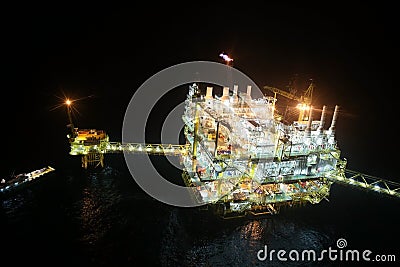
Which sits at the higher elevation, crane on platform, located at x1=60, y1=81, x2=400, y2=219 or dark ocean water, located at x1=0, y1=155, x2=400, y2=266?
crane on platform, located at x1=60, y1=81, x2=400, y2=219

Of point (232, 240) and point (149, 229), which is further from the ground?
point (149, 229)

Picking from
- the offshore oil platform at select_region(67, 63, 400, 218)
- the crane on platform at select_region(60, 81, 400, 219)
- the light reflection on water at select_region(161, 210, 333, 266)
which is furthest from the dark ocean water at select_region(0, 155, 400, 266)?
the offshore oil platform at select_region(67, 63, 400, 218)

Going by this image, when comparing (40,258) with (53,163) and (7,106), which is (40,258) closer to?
(53,163)

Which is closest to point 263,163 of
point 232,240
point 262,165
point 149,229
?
point 262,165

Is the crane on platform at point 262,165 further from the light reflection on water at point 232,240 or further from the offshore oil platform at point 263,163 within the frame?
the light reflection on water at point 232,240

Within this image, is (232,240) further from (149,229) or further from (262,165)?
(149,229)

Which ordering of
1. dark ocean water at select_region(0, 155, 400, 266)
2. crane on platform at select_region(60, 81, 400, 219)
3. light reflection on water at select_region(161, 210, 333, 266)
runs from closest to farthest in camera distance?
dark ocean water at select_region(0, 155, 400, 266), light reflection on water at select_region(161, 210, 333, 266), crane on platform at select_region(60, 81, 400, 219)

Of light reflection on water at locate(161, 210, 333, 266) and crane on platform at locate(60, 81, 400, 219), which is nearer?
light reflection on water at locate(161, 210, 333, 266)

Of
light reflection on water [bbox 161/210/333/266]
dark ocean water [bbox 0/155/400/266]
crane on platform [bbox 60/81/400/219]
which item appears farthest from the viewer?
crane on platform [bbox 60/81/400/219]

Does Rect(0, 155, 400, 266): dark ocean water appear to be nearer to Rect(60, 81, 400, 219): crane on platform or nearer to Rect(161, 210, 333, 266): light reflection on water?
Rect(161, 210, 333, 266): light reflection on water

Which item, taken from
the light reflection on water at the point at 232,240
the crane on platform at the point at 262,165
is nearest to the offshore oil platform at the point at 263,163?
the crane on platform at the point at 262,165
